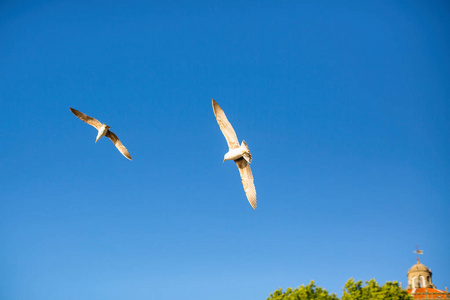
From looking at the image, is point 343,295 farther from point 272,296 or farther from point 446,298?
point 446,298

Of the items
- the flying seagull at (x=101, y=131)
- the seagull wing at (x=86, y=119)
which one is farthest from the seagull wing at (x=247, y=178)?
the seagull wing at (x=86, y=119)

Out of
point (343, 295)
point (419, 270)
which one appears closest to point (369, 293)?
point (343, 295)

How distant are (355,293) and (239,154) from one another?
40.5 meters

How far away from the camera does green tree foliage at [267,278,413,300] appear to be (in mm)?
51984

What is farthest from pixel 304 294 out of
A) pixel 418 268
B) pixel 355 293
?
pixel 418 268

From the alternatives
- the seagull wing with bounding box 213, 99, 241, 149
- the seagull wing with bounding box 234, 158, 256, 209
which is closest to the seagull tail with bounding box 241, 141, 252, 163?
the seagull wing with bounding box 213, 99, 241, 149

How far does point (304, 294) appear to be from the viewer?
52.6 metres

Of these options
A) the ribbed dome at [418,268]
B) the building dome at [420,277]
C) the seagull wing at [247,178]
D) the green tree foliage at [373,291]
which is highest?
the ribbed dome at [418,268]

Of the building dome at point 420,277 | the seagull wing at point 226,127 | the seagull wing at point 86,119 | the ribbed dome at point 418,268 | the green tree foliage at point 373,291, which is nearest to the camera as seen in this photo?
the seagull wing at point 226,127

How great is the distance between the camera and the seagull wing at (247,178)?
20002mm

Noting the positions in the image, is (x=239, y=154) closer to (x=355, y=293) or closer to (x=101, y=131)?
(x=101, y=131)

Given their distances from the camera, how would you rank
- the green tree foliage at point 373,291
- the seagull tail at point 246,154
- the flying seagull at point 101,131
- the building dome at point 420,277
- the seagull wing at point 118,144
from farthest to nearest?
the building dome at point 420,277 → the green tree foliage at point 373,291 → the seagull wing at point 118,144 → the flying seagull at point 101,131 → the seagull tail at point 246,154

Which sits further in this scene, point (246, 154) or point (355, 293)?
point (355, 293)

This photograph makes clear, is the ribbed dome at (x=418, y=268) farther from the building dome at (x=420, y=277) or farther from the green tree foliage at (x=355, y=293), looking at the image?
the green tree foliage at (x=355, y=293)
